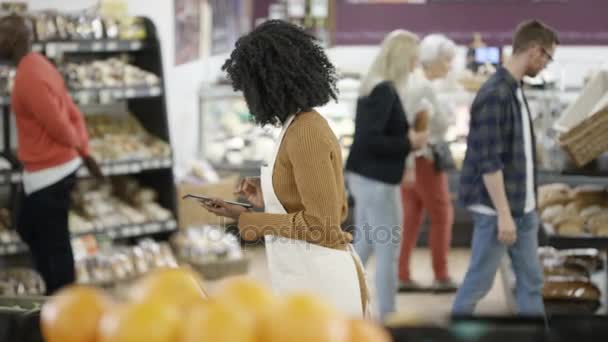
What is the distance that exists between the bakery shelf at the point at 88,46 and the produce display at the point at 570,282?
2894mm

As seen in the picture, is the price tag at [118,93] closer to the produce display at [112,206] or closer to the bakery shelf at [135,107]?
the bakery shelf at [135,107]

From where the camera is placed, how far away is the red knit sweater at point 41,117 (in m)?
5.16

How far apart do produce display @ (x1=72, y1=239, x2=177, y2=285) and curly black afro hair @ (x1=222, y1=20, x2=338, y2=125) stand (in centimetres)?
346

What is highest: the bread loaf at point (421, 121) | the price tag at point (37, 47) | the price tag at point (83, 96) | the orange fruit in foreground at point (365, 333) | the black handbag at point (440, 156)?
the orange fruit in foreground at point (365, 333)

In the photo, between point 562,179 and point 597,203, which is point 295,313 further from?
point 562,179

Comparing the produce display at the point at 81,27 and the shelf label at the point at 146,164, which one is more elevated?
the produce display at the point at 81,27

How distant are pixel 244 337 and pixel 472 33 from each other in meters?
8.72

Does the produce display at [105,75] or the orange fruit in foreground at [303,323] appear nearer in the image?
the orange fruit in foreground at [303,323]

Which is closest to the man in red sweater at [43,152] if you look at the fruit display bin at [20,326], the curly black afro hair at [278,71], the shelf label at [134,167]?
the shelf label at [134,167]

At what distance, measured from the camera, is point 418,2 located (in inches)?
385

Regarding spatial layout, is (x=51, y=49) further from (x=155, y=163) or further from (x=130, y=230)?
(x=130, y=230)

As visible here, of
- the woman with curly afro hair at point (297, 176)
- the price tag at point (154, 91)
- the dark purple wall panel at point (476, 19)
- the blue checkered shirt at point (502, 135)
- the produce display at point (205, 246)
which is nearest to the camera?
the woman with curly afro hair at point (297, 176)

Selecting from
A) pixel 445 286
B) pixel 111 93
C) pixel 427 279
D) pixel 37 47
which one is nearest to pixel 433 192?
pixel 445 286

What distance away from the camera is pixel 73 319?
52.6 inches
